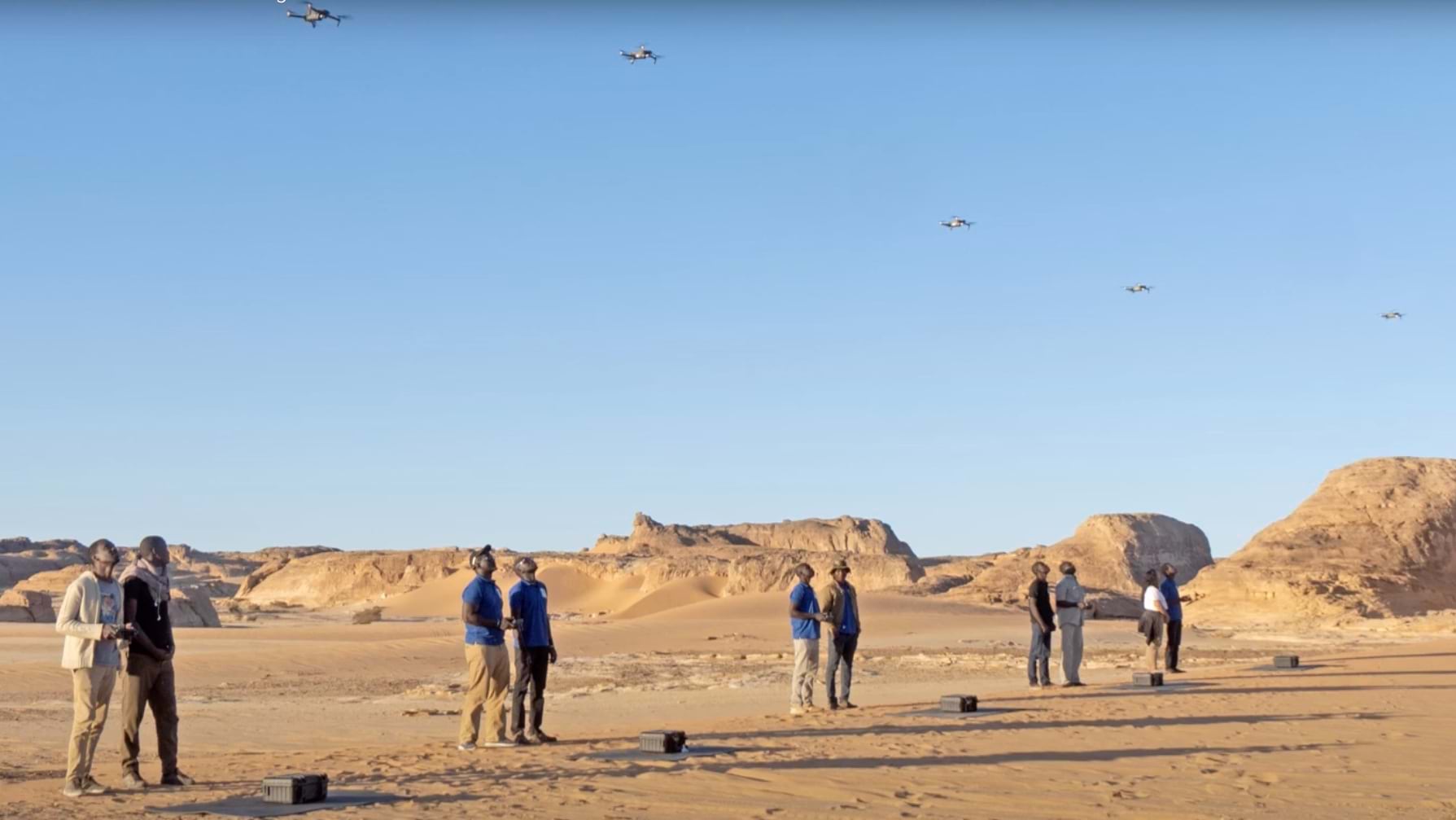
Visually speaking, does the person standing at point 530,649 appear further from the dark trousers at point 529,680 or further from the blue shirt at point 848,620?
the blue shirt at point 848,620

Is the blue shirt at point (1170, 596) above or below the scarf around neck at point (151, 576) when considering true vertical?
below

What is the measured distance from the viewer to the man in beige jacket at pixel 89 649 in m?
9.58

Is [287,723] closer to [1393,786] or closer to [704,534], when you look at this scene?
[1393,786]

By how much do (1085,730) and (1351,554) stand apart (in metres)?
29.5

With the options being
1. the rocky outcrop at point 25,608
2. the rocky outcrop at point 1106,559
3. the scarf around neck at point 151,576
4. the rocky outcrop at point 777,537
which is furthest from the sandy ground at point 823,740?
the rocky outcrop at point 777,537

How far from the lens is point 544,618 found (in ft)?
41.8

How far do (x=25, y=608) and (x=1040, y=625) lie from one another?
111ft

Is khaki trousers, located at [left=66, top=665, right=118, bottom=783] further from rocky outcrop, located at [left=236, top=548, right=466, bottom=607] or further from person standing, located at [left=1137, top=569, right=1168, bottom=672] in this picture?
rocky outcrop, located at [left=236, top=548, right=466, bottom=607]

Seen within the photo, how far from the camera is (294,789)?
30.0 ft

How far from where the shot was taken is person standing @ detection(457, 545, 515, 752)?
38.9 ft

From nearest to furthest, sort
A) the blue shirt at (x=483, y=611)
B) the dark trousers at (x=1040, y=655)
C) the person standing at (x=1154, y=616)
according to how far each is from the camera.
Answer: the blue shirt at (x=483, y=611), the dark trousers at (x=1040, y=655), the person standing at (x=1154, y=616)

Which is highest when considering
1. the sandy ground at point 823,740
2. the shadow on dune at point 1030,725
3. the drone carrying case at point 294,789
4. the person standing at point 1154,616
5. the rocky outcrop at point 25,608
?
the person standing at point 1154,616

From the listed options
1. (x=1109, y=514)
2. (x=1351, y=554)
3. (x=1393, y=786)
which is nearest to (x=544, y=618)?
(x=1393, y=786)

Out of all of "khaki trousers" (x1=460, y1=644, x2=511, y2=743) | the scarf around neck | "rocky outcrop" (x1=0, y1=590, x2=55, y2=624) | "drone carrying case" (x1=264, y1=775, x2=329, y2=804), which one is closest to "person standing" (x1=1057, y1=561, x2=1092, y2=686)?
"khaki trousers" (x1=460, y1=644, x2=511, y2=743)
